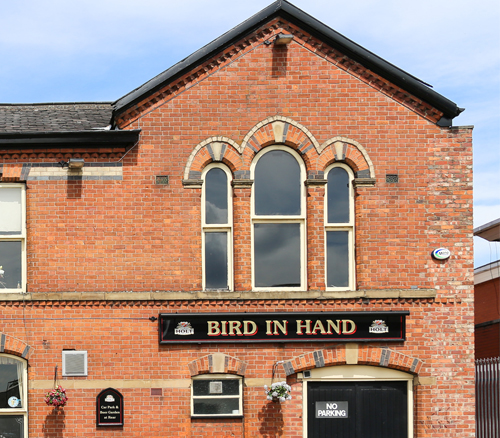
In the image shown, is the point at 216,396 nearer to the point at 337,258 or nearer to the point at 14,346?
the point at 337,258

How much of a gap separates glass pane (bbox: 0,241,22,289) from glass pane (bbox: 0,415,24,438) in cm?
237

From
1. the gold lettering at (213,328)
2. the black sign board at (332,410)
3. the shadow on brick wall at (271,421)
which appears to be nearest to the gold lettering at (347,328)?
the black sign board at (332,410)

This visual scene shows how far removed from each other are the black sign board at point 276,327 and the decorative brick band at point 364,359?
23 cm

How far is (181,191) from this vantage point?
12.6 meters

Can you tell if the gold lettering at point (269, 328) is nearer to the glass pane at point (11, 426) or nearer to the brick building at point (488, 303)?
the glass pane at point (11, 426)

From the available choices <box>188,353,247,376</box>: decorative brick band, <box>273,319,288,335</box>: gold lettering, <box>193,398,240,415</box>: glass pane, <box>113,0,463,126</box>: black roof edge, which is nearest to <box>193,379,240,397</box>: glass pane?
<box>193,398,240,415</box>: glass pane

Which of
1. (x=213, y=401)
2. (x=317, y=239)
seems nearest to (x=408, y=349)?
(x=317, y=239)

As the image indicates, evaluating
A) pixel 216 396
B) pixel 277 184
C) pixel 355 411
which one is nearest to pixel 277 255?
pixel 277 184

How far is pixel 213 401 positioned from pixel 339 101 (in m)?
6.13

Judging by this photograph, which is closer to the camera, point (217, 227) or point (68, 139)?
point (68, 139)

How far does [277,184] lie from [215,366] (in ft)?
11.8

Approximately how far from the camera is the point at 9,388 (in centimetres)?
1222

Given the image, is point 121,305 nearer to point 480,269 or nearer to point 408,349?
point 408,349

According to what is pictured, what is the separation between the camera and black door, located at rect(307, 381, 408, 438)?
40.4 feet
